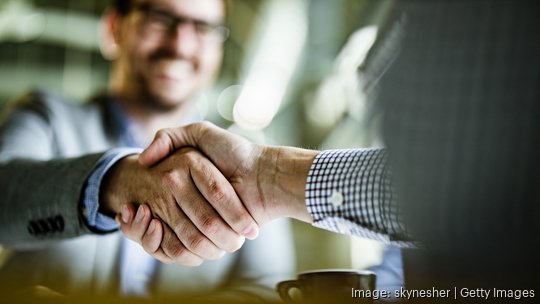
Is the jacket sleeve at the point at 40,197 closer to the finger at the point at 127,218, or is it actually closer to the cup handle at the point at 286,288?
the finger at the point at 127,218

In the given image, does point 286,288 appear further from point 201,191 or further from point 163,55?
point 163,55

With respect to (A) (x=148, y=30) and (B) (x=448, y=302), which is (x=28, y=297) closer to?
(B) (x=448, y=302)

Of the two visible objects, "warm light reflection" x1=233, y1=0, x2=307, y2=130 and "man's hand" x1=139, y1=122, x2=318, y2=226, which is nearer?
"man's hand" x1=139, y1=122, x2=318, y2=226

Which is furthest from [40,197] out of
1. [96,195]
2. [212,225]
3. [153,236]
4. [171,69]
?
[171,69]

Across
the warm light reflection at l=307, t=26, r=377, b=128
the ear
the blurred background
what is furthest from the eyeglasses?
the blurred background

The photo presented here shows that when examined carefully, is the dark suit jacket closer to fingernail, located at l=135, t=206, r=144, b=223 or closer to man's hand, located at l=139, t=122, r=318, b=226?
man's hand, located at l=139, t=122, r=318, b=226

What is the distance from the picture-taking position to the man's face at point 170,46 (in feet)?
5.18

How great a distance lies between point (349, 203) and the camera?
75 cm

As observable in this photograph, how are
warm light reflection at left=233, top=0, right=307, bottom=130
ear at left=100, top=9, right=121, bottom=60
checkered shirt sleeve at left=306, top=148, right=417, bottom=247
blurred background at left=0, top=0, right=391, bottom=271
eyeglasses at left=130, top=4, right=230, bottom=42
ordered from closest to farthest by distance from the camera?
1. checkered shirt sleeve at left=306, top=148, right=417, bottom=247
2. eyeglasses at left=130, top=4, right=230, bottom=42
3. ear at left=100, top=9, right=121, bottom=60
4. blurred background at left=0, top=0, right=391, bottom=271
5. warm light reflection at left=233, top=0, right=307, bottom=130

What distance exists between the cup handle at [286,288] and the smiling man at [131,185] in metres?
0.20

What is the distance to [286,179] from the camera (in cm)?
81

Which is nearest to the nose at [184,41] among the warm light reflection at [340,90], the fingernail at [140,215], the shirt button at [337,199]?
the warm light reflection at [340,90]

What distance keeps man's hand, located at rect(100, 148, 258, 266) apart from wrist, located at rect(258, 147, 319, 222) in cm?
5

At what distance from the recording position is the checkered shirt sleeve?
714 mm
